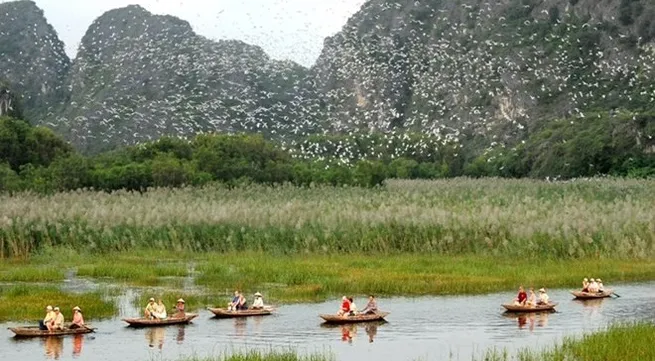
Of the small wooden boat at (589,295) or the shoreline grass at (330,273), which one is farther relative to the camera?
the shoreline grass at (330,273)

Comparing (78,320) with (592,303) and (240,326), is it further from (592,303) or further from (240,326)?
(592,303)

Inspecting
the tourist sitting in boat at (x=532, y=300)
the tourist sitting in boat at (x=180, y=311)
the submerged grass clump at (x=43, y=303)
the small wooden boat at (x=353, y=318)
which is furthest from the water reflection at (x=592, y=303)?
the submerged grass clump at (x=43, y=303)

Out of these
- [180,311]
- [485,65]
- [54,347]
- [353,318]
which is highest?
[485,65]

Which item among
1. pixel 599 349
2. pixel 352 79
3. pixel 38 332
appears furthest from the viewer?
pixel 352 79

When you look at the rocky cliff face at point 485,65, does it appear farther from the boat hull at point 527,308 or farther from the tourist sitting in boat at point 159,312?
the tourist sitting in boat at point 159,312

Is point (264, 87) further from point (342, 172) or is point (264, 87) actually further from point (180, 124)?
point (342, 172)

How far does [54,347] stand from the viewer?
82.4 ft

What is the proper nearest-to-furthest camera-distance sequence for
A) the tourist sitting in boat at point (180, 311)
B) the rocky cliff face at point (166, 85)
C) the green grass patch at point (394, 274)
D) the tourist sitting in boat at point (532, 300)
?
the tourist sitting in boat at point (180, 311)
the tourist sitting in boat at point (532, 300)
the green grass patch at point (394, 274)
the rocky cliff face at point (166, 85)

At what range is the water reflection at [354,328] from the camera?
86.1 ft

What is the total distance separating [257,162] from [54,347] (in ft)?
192

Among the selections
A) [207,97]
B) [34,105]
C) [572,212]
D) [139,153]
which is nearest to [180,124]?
[207,97]

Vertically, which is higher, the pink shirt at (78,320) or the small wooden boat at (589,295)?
the small wooden boat at (589,295)

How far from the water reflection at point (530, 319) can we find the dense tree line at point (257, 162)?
3809cm

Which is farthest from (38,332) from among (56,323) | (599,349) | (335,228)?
(335,228)
